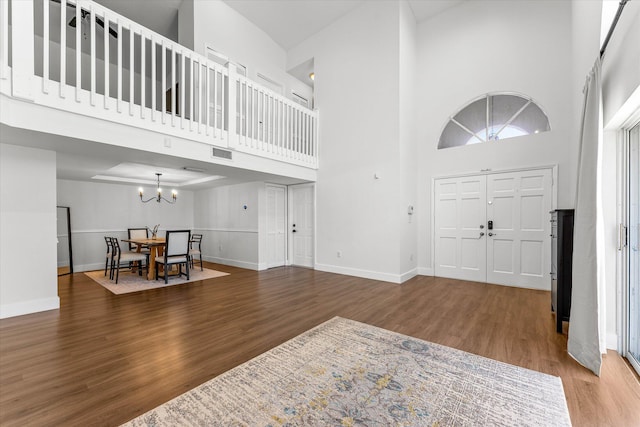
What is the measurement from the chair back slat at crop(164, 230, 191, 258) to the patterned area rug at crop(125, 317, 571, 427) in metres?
3.78

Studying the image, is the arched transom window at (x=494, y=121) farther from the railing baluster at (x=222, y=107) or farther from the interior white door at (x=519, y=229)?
the railing baluster at (x=222, y=107)

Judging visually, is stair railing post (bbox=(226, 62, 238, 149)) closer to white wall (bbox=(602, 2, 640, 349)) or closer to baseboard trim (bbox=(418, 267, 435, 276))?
white wall (bbox=(602, 2, 640, 349))

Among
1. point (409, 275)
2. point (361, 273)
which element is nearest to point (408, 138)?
point (409, 275)

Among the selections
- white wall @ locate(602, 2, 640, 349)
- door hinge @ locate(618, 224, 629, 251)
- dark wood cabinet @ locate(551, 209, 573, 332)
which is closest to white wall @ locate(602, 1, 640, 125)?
white wall @ locate(602, 2, 640, 349)

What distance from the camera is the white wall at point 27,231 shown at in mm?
3396

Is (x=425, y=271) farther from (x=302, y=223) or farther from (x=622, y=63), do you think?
(x=622, y=63)

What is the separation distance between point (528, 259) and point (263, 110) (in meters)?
5.56

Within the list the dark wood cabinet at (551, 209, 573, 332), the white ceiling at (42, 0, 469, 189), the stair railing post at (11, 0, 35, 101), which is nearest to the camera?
the stair railing post at (11, 0, 35, 101)

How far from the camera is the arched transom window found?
4887mm

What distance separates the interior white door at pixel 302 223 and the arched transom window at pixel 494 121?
3.29m

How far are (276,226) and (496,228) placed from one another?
4853mm

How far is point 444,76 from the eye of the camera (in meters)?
5.75

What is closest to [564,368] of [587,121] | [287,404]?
[587,121]

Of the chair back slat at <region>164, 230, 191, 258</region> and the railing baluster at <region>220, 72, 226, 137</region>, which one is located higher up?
the railing baluster at <region>220, 72, 226, 137</region>
